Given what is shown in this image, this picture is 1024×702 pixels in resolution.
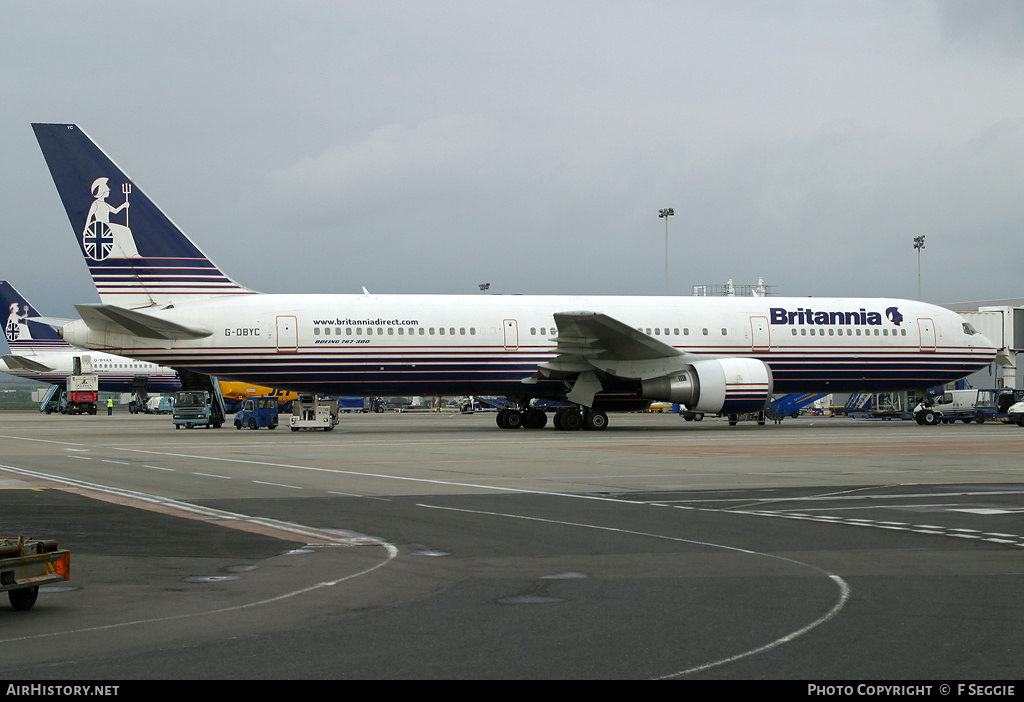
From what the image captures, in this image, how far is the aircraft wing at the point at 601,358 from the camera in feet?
103

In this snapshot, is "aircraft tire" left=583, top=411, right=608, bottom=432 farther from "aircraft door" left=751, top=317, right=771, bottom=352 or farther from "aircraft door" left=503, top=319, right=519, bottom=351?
"aircraft door" left=751, top=317, right=771, bottom=352

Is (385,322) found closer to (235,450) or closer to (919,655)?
(235,450)

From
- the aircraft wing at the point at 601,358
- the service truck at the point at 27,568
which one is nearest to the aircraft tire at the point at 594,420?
the aircraft wing at the point at 601,358

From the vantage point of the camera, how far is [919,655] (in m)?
5.75

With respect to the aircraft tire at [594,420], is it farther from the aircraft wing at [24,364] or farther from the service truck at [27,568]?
the aircraft wing at [24,364]

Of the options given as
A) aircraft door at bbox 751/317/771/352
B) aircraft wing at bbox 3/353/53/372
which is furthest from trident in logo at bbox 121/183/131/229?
aircraft wing at bbox 3/353/53/372

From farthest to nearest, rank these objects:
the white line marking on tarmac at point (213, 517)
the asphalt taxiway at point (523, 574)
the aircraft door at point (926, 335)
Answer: the aircraft door at point (926, 335) → the white line marking on tarmac at point (213, 517) → the asphalt taxiway at point (523, 574)

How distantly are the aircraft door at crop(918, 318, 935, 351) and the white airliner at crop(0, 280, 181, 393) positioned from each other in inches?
2145

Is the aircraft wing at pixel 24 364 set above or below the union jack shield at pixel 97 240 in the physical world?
below

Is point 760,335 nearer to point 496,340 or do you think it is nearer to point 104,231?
point 496,340

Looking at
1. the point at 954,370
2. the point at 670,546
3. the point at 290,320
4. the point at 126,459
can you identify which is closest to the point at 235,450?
the point at 126,459

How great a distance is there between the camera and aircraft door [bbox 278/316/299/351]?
32094 mm

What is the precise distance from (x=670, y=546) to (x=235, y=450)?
17.2 meters

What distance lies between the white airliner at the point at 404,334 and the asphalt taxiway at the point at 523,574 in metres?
13.7
